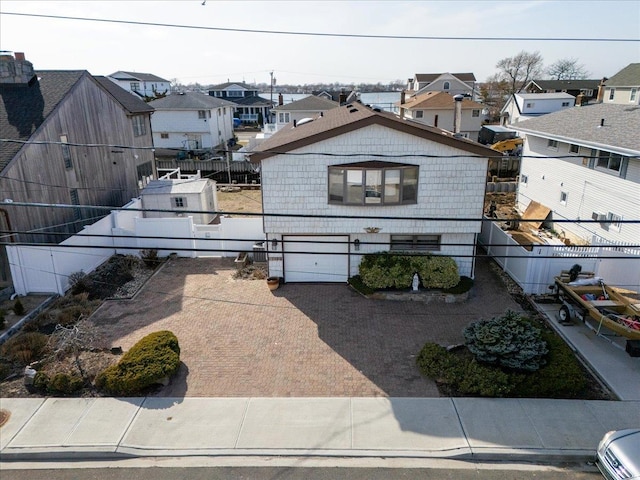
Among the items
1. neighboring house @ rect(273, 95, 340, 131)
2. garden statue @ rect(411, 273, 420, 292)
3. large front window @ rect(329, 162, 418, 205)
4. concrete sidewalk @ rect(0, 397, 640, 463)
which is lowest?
concrete sidewalk @ rect(0, 397, 640, 463)

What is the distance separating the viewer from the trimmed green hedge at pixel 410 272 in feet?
52.7

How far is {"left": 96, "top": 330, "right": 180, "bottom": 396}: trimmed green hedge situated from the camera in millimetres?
10945

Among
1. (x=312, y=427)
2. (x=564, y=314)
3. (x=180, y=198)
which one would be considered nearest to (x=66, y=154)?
(x=180, y=198)

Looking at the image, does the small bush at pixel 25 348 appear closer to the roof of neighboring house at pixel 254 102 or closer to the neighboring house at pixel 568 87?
the roof of neighboring house at pixel 254 102

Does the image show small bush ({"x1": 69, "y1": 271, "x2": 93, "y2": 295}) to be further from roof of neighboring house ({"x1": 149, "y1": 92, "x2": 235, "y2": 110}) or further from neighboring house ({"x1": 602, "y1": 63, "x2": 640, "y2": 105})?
neighboring house ({"x1": 602, "y1": 63, "x2": 640, "y2": 105})

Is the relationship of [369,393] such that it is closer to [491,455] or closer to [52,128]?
[491,455]

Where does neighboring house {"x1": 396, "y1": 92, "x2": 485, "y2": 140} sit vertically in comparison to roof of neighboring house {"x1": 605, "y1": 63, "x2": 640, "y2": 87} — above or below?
below

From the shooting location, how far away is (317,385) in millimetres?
11414

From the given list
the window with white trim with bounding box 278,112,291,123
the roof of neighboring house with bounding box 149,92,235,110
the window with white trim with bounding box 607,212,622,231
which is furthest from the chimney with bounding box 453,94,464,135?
the roof of neighboring house with bounding box 149,92,235,110

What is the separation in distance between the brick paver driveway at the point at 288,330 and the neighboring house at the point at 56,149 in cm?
450

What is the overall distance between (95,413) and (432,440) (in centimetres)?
768

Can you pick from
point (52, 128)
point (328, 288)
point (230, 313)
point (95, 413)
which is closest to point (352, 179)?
point (328, 288)

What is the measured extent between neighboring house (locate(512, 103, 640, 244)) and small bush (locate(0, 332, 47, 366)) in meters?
16.2

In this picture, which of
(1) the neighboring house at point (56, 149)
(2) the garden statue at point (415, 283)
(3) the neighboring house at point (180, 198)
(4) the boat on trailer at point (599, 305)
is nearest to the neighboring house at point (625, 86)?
(4) the boat on trailer at point (599, 305)
